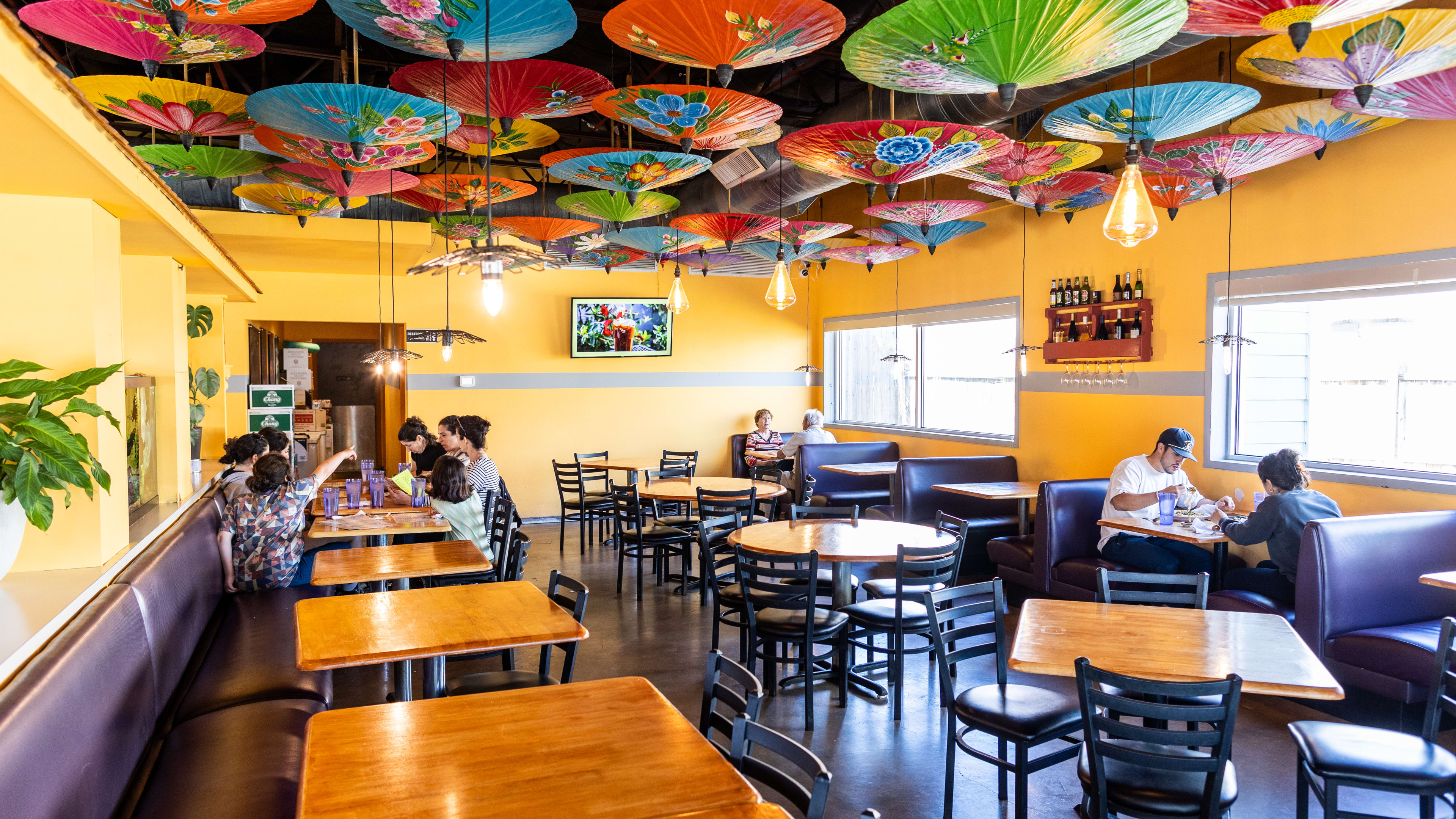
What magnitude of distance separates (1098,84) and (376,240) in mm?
6271

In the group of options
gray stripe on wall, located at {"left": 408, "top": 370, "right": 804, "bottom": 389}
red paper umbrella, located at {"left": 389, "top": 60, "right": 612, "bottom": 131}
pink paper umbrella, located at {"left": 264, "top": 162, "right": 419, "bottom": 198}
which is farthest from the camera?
gray stripe on wall, located at {"left": 408, "top": 370, "right": 804, "bottom": 389}

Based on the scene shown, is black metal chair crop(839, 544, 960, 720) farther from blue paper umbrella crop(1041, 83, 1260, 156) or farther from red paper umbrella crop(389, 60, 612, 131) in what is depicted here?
red paper umbrella crop(389, 60, 612, 131)

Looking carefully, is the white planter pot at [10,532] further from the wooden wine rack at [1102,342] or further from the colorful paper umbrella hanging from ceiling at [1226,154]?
the wooden wine rack at [1102,342]

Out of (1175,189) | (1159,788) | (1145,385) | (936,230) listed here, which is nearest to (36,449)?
(1159,788)

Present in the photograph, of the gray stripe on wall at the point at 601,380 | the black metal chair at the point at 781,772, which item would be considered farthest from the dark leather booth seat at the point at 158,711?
the gray stripe on wall at the point at 601,380

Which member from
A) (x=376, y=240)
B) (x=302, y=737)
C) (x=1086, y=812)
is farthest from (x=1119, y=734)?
(x=376, y=240)

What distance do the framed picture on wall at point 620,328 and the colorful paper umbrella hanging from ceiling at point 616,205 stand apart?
4.25 meters

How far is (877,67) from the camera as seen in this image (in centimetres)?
299

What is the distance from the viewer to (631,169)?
4.63 metres

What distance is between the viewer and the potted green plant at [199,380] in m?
6.75

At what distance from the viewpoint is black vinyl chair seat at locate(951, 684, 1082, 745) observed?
295cm

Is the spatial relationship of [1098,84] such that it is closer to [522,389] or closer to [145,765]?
[522,389]

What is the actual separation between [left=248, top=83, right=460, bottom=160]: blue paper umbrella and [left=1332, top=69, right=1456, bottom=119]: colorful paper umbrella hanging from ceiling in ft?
12.5

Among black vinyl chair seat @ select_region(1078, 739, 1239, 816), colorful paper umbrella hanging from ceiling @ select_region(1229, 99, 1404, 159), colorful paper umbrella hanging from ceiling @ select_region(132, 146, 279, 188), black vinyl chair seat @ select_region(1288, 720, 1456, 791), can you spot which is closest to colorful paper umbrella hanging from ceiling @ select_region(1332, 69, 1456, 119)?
colorful paper umbrella hanging from ceiling @ select_region(1229, 99, 1404, 159)
